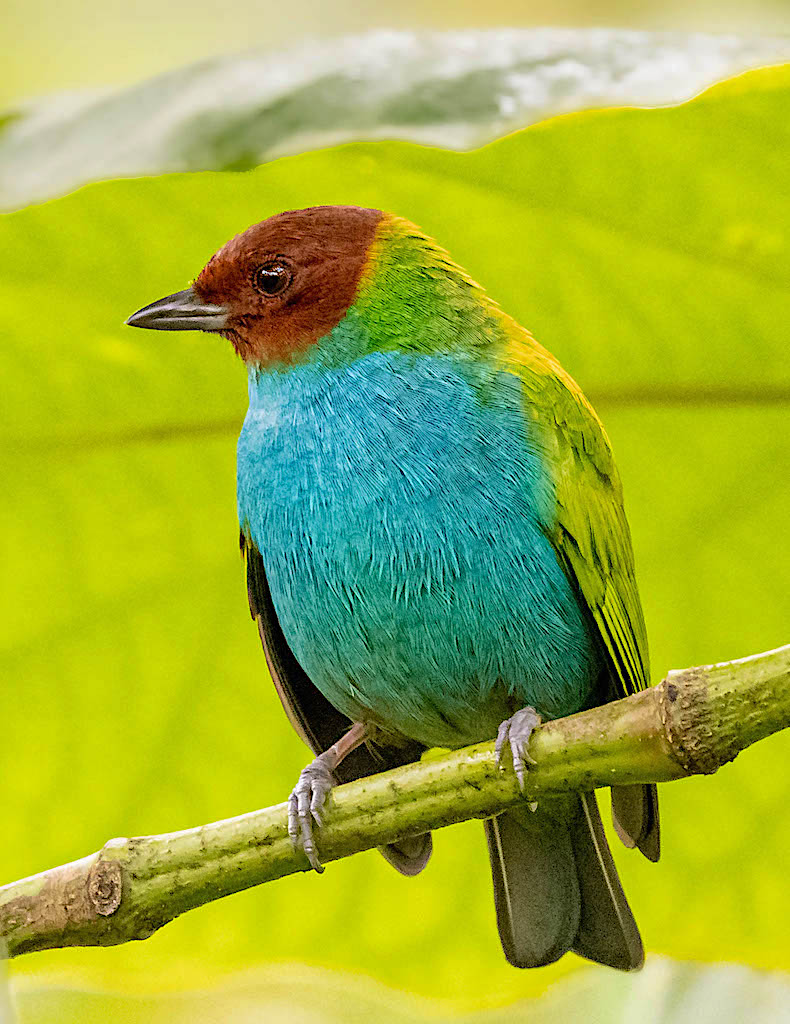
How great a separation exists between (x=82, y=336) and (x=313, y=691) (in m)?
0.96

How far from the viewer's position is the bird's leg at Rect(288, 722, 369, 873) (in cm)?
153

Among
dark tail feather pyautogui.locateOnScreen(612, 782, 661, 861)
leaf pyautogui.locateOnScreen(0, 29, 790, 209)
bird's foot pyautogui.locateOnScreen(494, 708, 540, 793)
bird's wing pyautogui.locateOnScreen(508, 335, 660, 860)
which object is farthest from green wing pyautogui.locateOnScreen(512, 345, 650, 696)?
leaf pyautogui.locateOnScreen(0, 29, 790, 209)

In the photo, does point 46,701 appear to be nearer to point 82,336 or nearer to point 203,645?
point 203,645

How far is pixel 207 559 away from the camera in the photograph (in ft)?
6.19

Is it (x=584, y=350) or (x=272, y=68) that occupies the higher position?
(x=272, y=68)

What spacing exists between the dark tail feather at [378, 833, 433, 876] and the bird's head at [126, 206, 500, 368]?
79 centimetres

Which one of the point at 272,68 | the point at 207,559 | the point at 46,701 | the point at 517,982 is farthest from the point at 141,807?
the point at 272,68

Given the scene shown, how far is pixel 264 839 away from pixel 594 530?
2.51 feet

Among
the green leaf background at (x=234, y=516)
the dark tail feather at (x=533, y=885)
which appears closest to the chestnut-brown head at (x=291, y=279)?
the green leaf background at (x=234, y=516)

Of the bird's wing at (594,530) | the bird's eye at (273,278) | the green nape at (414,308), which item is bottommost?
the bird's wing at (594,530)

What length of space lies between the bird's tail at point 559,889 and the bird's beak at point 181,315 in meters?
1.03

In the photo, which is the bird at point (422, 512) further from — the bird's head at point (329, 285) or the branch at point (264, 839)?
the branch at point (264, 839)

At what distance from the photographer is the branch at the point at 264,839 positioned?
1.47m

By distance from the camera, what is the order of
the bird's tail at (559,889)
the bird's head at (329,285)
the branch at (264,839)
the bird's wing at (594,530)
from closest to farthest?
the branch at (264,839)
the bird's wing at (594,530)
the bird's tail at (559,889)
the bird's head at (329,285)
